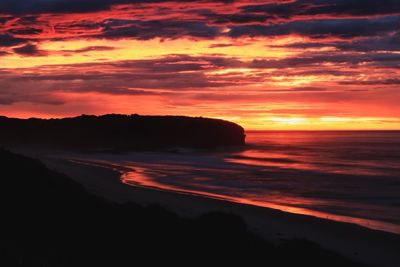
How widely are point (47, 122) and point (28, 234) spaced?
103403 mm

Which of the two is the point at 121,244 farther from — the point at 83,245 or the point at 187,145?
the point at 187,145

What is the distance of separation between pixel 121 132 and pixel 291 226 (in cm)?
8799

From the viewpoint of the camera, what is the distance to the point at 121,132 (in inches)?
4129

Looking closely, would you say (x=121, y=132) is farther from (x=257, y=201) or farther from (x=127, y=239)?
(x=127, y=239)

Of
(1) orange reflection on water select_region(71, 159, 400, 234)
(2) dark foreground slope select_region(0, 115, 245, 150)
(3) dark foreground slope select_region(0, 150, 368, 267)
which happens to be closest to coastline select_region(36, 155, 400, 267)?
(1) orange reflection on water select_region(71, 159, 400, 234)

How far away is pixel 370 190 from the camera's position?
32125 mm

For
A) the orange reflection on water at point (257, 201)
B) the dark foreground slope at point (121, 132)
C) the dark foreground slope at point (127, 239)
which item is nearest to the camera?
the dark foreground slope at point (127, 239)

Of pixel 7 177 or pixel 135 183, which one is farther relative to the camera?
pixel 135 183

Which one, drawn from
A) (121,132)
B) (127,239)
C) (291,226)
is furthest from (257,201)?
(121,132)

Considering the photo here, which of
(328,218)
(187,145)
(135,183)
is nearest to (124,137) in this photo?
(187,145)

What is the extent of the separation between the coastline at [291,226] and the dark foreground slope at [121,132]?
7238 centimetres

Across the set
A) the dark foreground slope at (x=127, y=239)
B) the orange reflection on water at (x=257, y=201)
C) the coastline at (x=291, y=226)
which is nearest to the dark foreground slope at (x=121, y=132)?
the orange reflection on water at (x=257, y=201)

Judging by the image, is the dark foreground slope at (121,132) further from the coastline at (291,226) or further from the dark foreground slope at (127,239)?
the dark foreground slope at (127,239)

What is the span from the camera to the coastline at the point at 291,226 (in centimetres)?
1534
